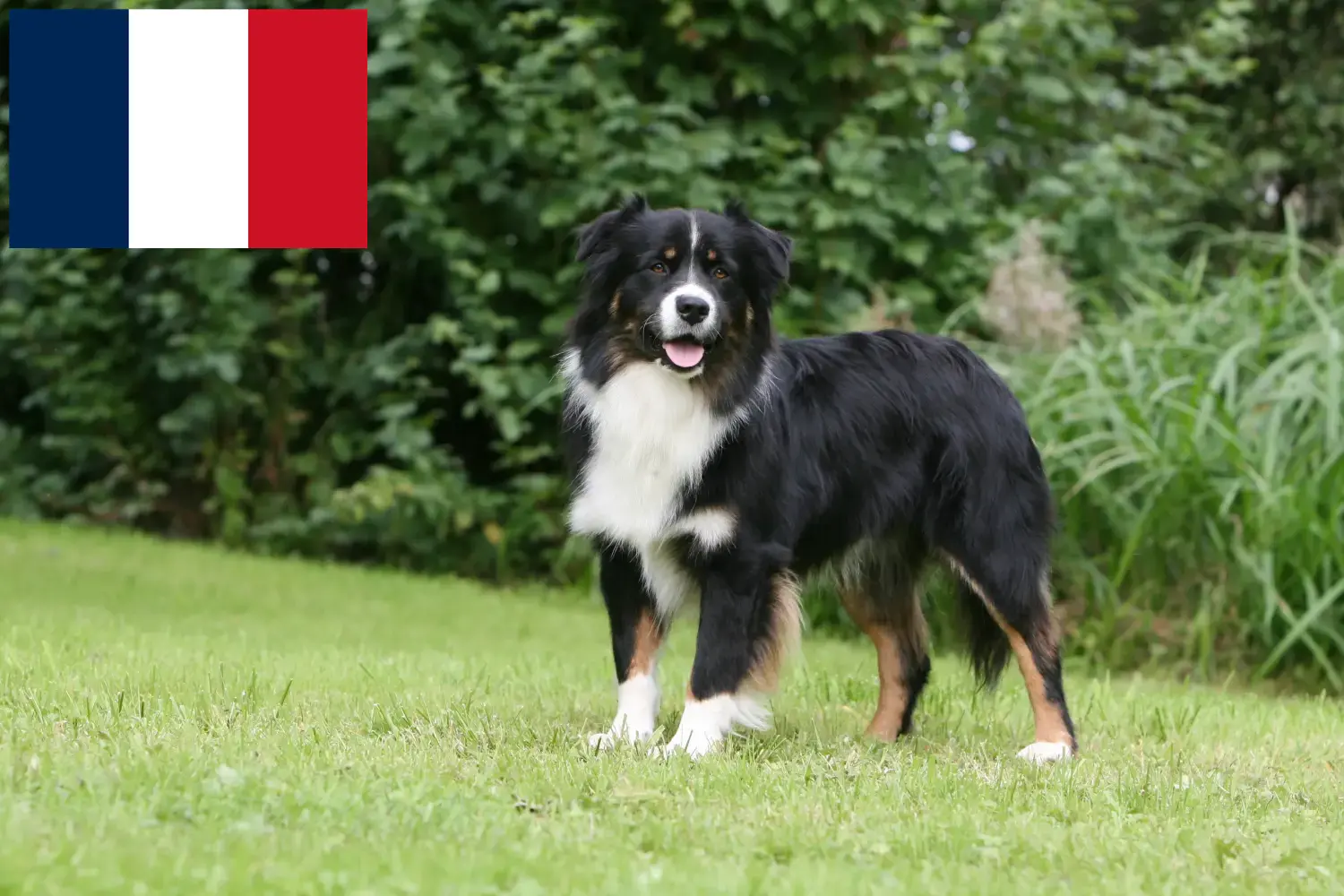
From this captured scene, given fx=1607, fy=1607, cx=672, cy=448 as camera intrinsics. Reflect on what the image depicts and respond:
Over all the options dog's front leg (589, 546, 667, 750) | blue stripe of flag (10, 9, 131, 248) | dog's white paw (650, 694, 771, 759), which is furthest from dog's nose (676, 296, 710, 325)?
blue stripe of flag (10, 9, 131, 248)

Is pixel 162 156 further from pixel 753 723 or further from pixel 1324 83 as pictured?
pixel 1324 83

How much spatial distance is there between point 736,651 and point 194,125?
5.15 meters

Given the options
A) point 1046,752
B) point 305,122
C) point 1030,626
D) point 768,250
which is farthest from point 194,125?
point 1046,752

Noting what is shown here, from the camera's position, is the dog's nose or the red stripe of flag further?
the red stripe of flag

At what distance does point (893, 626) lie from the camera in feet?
17.1

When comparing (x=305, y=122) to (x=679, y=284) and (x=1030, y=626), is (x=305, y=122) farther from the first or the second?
(x=1030, y=626)

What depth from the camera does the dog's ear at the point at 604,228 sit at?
4.57 metres

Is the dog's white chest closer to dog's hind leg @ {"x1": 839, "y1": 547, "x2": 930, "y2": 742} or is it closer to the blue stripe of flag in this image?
dog's hind leg @ {"x1": 839, "y1": 547, "x2": 930, "y2": 742}

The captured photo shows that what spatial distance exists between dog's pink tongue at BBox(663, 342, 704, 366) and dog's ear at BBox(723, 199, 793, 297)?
0.32m

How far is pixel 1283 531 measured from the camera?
688 centimetres

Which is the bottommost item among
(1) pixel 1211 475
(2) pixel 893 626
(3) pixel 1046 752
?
(3) pixel 1046 752

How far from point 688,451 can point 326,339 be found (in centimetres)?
583

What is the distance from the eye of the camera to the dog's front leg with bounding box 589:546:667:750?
180 inches

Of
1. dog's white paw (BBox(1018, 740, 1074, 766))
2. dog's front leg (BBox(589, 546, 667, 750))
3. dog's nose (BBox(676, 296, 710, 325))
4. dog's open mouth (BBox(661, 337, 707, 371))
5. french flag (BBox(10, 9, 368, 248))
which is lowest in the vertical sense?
dog's white paw (BBox(1018, 740, 1074, 766))
